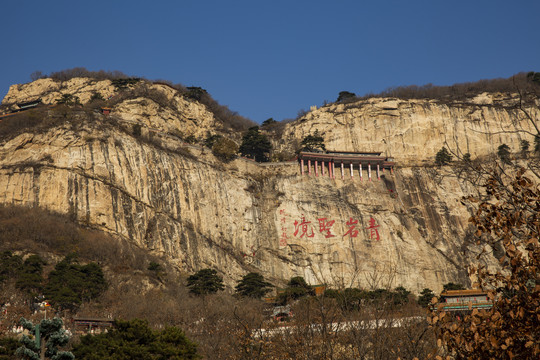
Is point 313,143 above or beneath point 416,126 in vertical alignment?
beneath

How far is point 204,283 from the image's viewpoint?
43.5 metres

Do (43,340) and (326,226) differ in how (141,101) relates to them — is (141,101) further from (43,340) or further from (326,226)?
(43,340)

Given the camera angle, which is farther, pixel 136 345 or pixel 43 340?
pixel 136 345

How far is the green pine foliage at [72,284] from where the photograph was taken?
35.8 meters

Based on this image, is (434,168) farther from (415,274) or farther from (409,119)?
(415,274)

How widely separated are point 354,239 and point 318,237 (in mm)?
3673

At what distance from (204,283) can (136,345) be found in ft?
67.1

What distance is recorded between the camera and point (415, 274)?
54.7 metres

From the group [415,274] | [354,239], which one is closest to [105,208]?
[354,239]

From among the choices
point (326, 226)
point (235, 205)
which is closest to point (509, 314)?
point (326, 226)

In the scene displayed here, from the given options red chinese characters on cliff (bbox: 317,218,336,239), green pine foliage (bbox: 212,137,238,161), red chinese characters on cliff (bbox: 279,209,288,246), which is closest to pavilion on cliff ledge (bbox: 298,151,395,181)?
red chinese characters on cliff (bbox: 279,209,288,246)

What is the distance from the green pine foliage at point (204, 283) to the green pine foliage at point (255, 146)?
24.4 m

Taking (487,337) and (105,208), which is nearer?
(487,337)

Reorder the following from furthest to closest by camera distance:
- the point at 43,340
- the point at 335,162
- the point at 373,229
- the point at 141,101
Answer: the point at 141,101 < the point at 335,162 < the point at 373,229 < the point at 43,340
